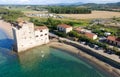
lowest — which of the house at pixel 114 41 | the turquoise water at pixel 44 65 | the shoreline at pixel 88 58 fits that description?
the turquoise water at pixel 44 65

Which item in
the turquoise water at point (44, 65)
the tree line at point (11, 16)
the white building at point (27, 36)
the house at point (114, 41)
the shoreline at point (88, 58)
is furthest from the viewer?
the tree line at point (11, 16)

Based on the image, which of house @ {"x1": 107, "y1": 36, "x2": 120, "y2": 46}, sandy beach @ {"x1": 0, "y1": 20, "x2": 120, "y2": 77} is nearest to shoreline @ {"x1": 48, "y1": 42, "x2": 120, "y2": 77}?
sandy beach @ {"x1": 0, "y1": 20, "x2": 120, "y2": 77}

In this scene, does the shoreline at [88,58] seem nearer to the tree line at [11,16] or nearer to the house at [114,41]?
the house at [114,41]

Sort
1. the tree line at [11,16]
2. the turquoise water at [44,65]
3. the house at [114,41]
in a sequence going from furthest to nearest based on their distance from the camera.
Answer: the tree line at [11,16], the house at [114,41], the turquoise water at [44,65]

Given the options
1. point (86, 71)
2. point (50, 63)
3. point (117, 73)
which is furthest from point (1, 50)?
point (117, 73)

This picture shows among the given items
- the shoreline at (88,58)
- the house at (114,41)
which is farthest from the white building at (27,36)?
the house at (114,41)

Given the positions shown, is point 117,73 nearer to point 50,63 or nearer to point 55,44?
point 50,63
